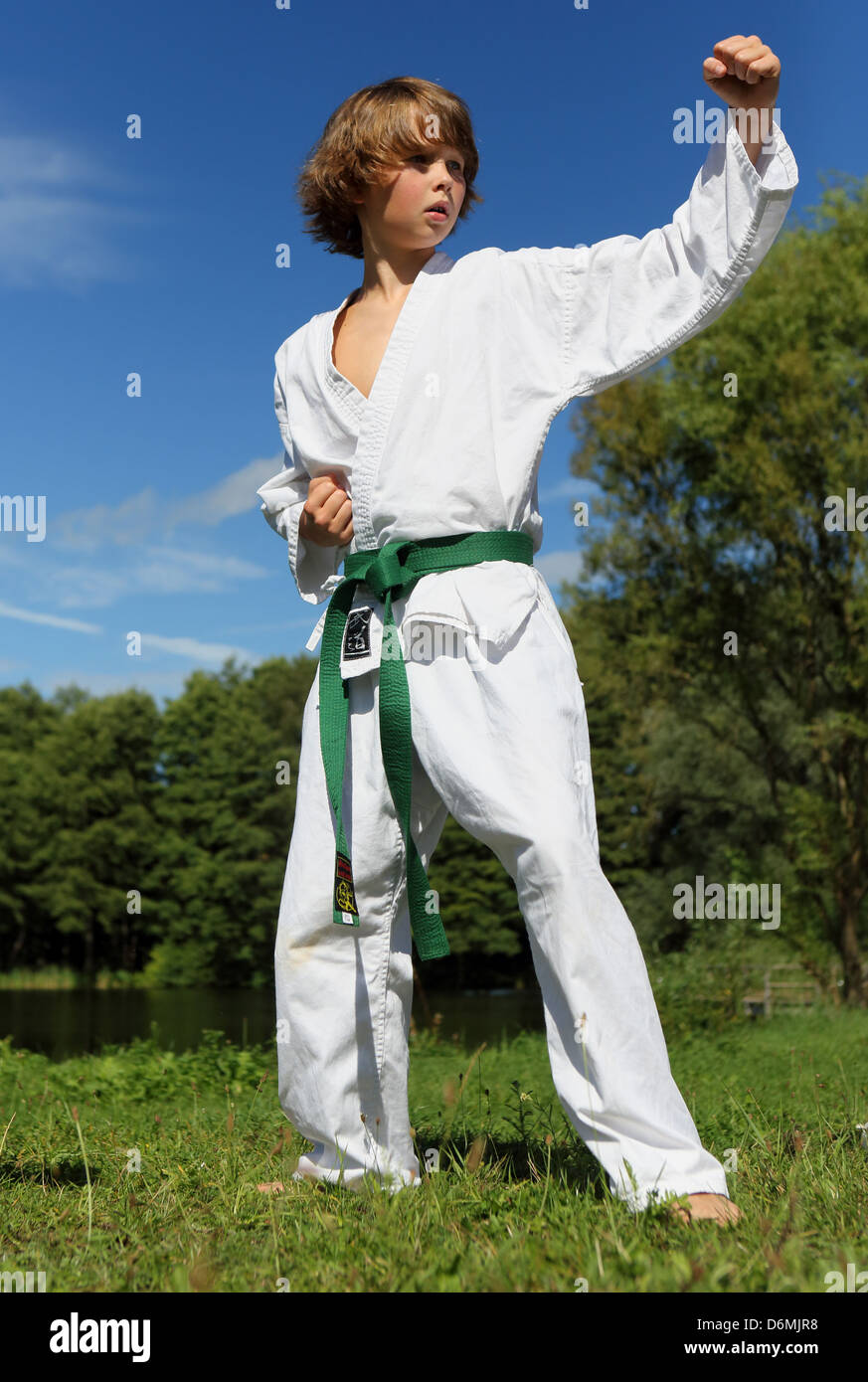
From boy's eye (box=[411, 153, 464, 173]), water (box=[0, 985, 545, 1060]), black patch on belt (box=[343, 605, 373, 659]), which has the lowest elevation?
water (box=[0, 985, 545, 1060])

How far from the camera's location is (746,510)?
17672 millimetres

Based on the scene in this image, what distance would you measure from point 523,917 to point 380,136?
2070mm

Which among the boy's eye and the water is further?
the water

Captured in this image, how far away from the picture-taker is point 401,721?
2.82m

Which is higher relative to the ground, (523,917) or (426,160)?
(426,160)

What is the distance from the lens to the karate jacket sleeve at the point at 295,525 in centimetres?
329

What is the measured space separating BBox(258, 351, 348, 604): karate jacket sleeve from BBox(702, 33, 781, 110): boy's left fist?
1415 millimetres

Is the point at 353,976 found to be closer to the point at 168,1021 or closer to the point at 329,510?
the point at 329,510

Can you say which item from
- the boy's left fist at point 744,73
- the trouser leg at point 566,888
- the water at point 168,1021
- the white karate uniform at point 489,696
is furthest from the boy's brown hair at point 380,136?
the water at point 168,1021

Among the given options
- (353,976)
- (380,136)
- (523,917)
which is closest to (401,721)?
(523,917)

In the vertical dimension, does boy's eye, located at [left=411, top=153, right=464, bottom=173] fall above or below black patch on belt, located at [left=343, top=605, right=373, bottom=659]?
above

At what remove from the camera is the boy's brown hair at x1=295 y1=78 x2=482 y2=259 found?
10.2 feet

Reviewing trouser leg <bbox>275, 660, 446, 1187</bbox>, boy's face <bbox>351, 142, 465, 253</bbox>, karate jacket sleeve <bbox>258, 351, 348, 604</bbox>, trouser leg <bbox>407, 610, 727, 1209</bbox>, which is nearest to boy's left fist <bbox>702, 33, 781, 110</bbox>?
boy's face <bbox>351, 142, 465, 253</bbox>

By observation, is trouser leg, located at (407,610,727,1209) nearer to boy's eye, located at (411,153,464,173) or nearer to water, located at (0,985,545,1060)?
boy's eye, located at (411,153,464,173)
